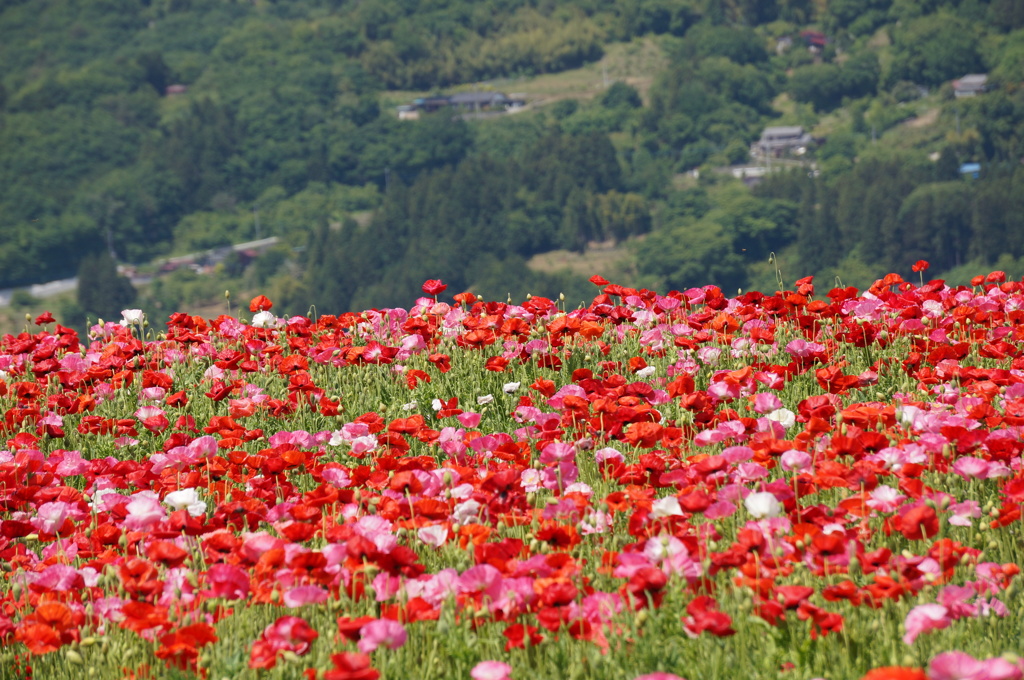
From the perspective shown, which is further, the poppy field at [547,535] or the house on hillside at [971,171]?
the house on hillside at [971,171]

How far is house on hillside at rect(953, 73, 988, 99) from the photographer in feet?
449

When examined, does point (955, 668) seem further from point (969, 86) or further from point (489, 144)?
point (969, 86)

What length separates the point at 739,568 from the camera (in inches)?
136

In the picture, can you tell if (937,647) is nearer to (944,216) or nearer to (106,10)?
(944,216)

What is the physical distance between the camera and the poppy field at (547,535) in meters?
3.17

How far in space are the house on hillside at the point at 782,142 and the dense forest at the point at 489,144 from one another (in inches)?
72.3

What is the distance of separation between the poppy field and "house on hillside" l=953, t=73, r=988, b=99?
467 feet

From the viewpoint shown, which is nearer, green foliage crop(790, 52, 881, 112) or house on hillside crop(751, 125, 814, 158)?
house on hillside crop(751, 125, 814, 158)

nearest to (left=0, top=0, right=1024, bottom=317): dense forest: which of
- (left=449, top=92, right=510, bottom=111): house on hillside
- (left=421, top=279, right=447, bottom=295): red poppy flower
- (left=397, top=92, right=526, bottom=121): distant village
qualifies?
(left=397, top=92, right=526, bottom=121): distant village

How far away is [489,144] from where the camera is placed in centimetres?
14750

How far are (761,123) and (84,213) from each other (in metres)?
82.5

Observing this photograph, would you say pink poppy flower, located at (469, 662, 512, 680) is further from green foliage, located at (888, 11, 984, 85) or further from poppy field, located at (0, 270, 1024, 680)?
green foliage, located at (888, 11, 984, 85)

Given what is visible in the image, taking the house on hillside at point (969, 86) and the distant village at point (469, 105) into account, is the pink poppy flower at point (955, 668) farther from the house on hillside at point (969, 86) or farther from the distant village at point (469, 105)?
the distant village at point (469, 105)

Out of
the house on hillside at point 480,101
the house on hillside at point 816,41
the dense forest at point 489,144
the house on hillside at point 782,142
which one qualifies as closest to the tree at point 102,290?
the dense forest at point 489,144
